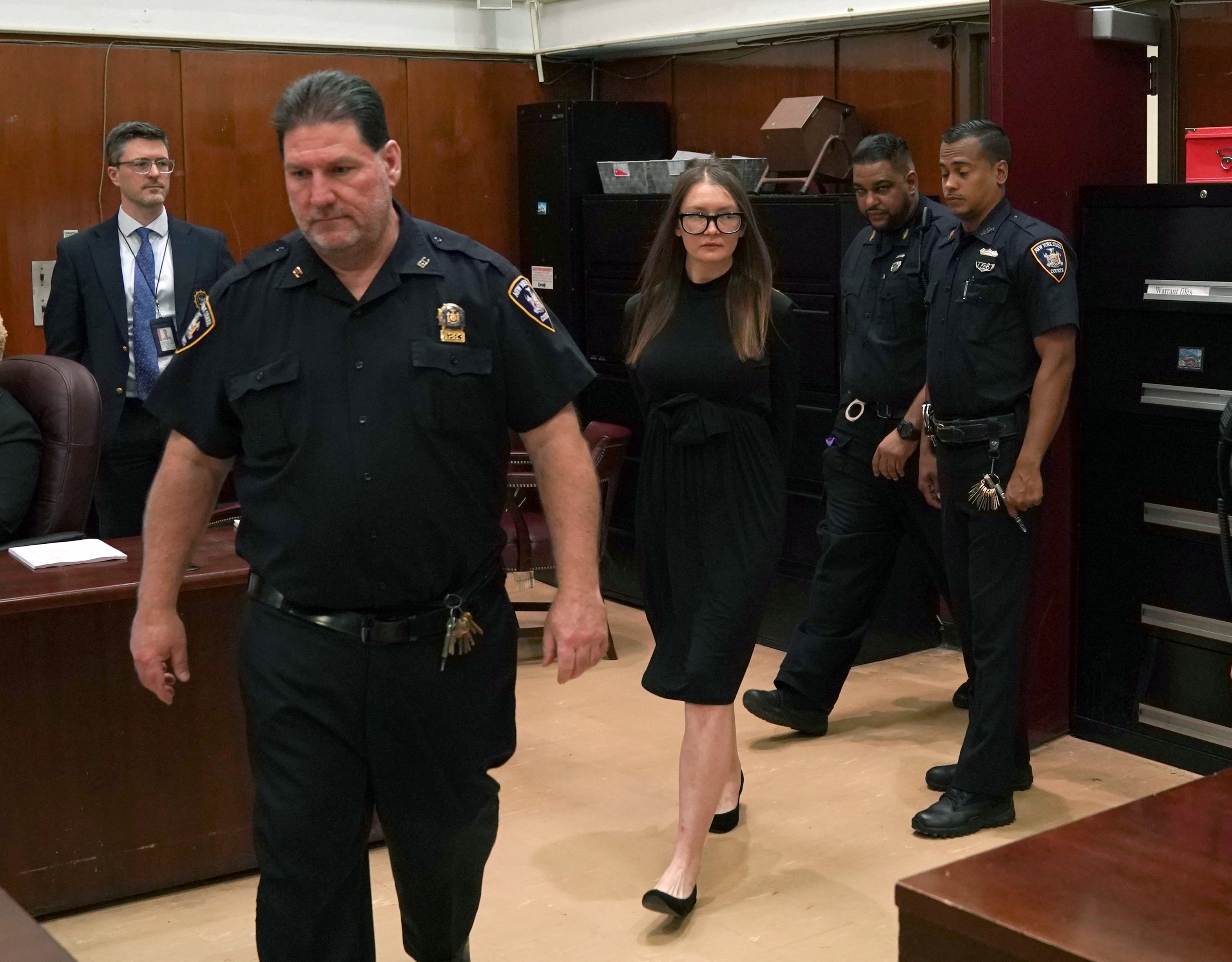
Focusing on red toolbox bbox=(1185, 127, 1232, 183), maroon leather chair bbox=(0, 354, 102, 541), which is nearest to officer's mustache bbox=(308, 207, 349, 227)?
maroon leather chair bbox=(0, 354, 102, 541)

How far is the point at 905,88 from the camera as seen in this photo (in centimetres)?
587

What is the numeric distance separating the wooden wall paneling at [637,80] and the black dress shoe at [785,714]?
3.36 metres

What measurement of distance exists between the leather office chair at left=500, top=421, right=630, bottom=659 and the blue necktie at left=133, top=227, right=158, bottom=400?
123cm

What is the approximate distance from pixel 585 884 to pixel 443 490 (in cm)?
152

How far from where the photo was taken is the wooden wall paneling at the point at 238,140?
6.48 m

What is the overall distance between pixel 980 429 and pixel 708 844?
1233mm

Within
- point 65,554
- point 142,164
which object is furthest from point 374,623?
point 142,164

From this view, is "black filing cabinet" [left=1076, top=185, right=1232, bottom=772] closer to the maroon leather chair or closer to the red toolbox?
the red toolbox

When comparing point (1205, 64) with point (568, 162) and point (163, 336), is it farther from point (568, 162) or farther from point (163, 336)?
point (163, 336)

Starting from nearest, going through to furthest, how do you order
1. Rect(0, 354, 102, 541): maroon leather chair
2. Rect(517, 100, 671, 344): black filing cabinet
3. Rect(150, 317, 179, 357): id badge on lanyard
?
→ 1. Rect(0, 354, 102, 541): maroon leather chair
2. Rect(150, 317, 179, 357): id badge on lanyard
3. Rect(517, 100, 671, 344): black filing cabinet

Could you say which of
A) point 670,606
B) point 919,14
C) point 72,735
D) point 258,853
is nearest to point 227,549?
point 72,735

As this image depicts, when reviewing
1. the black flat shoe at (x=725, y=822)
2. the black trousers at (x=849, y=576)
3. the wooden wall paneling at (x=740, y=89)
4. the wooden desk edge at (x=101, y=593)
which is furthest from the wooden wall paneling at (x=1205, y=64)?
the wooden desk edge at (x=101, y=593)

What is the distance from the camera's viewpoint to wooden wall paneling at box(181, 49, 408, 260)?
6484 mm

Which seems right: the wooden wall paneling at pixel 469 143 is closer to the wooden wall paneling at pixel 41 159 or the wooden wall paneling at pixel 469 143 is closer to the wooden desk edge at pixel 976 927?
the wooden wall paneling at pixel 41 159
